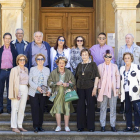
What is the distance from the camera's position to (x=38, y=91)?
6523 millimetres

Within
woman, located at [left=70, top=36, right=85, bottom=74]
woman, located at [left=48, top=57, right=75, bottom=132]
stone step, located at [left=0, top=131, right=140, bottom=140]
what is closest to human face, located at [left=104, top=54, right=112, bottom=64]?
woman, located at [left=70, top=36, right=85, bottom=74]

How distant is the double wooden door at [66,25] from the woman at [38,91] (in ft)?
13.4

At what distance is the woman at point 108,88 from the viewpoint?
21.5 ft

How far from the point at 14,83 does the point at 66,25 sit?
15.2 feet

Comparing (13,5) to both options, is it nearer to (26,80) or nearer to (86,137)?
(26,80)

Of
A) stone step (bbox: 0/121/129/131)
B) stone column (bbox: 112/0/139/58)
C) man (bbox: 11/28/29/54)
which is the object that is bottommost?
stone step (bbox: 0/121/129/131)

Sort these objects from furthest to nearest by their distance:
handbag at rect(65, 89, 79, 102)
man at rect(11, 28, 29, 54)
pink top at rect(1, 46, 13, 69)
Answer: man at rect(11, 28, 29, 54)
pink top at rect(1, 46, 13, 69)
handbag at rect(65, 89, 79, 102)

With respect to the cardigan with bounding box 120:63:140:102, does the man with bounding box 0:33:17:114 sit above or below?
above

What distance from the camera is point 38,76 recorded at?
660cm

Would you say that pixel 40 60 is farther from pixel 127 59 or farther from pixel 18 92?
pixel 127 59

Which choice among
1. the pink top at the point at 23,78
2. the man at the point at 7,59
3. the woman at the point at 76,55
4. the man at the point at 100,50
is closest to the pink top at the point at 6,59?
the man at the point at 7,59

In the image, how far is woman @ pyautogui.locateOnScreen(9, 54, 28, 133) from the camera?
6.50m

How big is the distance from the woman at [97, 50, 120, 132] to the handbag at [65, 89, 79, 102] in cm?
51

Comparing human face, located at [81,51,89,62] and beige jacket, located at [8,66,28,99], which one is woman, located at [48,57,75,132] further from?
beige jacket, located at [8,66,28,99]
